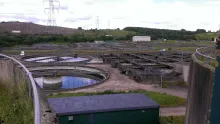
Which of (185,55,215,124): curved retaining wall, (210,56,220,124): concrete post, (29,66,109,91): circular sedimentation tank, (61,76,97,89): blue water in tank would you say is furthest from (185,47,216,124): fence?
(61,76,97,89): blue water in tank

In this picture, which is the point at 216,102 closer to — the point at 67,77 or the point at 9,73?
the point at 9,73

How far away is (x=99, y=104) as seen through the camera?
16.5 m

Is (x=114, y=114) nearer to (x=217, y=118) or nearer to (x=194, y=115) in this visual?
(x=194, y=115)

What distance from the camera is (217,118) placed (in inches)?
247

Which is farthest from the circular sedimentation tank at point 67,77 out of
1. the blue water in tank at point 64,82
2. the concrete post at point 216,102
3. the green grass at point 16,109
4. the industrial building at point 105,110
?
the concrete post at point 216,102

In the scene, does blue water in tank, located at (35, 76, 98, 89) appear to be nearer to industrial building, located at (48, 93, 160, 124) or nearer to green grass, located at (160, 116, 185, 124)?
industrial building, located at (48, 93, 160, 124)

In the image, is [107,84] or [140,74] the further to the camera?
[140,74]

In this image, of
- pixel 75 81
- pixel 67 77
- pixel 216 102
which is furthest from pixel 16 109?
pixel 67 77

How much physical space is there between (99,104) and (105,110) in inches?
37.3

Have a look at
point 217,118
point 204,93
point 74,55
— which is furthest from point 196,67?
point 74,55

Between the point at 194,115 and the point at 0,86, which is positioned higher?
the point at 194,115

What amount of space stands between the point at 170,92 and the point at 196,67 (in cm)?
1685

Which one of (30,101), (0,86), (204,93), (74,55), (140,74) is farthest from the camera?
(74,55)

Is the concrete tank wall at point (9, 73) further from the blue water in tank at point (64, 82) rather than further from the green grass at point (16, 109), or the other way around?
the blue water in tank at point (64, 82)
